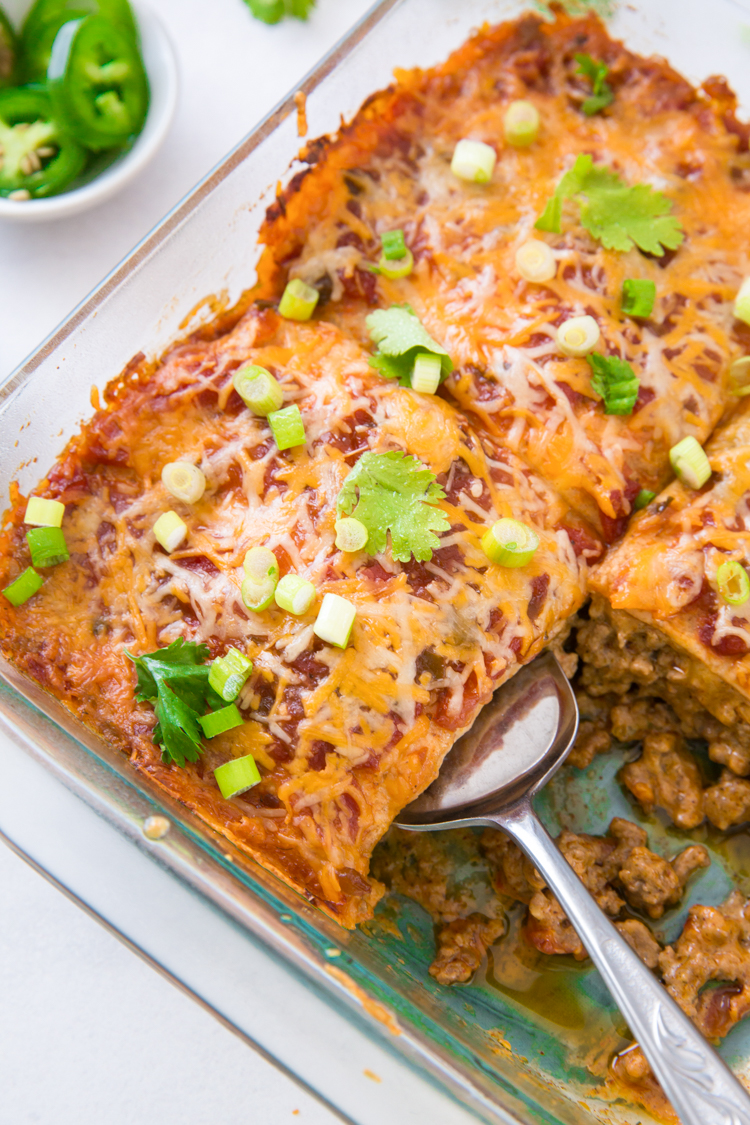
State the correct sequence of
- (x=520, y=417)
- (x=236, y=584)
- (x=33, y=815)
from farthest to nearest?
(x=520, y=417) < (x=236, y=584) < (x=33, y=815)

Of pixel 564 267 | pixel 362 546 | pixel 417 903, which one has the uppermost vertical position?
pixel 564 267

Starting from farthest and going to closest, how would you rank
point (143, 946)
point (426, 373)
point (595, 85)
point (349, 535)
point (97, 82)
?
1. point (97, 82)
2. point (595, 85)
3. point (426, 373)
4. point (349, 535)
5. point (143, 946)

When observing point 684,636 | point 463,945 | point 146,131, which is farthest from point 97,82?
point 463,945

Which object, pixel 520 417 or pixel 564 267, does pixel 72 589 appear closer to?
pixel 520 417

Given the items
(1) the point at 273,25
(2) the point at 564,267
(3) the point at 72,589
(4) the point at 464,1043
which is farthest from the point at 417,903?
(1) the point at 273,25

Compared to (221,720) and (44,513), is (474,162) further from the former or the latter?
(221,720)

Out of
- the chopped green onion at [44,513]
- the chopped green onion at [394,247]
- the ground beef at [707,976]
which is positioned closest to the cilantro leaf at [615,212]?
the chopped green onion at [394,247]

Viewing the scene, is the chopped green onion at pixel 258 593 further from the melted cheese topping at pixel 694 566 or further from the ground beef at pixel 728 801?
the ground beef at pixel 728 801
